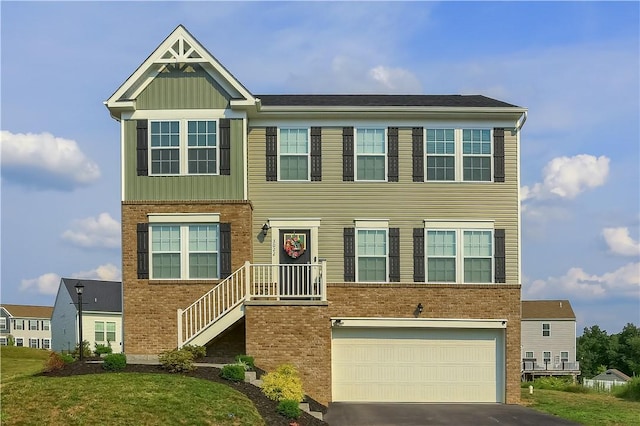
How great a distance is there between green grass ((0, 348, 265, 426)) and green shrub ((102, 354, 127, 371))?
0.62 m

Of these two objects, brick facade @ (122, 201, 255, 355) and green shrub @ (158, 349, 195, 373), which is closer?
green shrub @ (158, 349, 195, 373)

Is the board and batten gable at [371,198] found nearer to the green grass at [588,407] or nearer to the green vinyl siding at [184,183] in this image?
the green vinyl siding at [184,183]

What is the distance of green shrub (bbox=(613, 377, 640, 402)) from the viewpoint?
1020 inches

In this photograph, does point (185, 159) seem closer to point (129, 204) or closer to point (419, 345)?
point (129, 204)

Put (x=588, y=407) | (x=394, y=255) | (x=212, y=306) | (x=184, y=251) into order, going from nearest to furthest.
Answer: (x=212, y=306) → (x=588, y=407) → (x=184, y=251) → (x=394, y=255)

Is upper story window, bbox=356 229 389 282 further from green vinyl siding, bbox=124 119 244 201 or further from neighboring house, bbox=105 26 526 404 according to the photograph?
green vinyl siding, bbox=124 119 244 201

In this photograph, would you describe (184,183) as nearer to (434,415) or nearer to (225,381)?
(225,381)

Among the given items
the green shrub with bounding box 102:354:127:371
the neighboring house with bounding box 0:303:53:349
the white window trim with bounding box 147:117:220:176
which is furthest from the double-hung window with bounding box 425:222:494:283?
the neighboring house with bounding box 0:303:53:349

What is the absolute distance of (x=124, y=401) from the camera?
15602mm

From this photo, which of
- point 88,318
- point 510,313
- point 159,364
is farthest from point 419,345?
point 88,318

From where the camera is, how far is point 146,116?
22.2 m

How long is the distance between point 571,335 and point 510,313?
45.9 metres

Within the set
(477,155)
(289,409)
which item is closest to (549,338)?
(477,155)

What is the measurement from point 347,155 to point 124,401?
33.2ft
